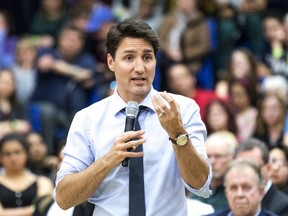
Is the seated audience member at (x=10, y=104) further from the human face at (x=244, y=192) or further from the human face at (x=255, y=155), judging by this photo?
the human face at (x=244, y=192)

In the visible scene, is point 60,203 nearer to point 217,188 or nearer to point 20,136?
point 217,188

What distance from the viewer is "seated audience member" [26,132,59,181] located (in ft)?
31.6

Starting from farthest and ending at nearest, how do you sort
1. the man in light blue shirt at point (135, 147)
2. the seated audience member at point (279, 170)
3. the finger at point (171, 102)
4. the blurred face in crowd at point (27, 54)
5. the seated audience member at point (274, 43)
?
the blurred face in crowd at point (27, 54) → the seated audience member at point (274, 43) → the seated audience member at point (279, 170) → the man in light blue shirt at point (135, 147) → the finger at point (171, 102)

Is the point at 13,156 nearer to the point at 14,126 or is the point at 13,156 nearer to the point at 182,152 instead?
the point at 14,126

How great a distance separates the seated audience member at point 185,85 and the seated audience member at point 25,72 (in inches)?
80.4

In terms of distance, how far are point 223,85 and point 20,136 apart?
10.6 feet

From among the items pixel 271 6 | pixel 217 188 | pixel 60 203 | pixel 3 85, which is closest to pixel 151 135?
pixel 60 203

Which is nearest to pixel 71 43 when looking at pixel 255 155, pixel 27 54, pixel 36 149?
pixel 27 54

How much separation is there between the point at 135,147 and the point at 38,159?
5.74 metres

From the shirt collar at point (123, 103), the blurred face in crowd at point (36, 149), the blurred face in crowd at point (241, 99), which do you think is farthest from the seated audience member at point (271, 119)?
the shirt collar at point (123, 103)

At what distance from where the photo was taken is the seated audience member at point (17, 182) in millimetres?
8547

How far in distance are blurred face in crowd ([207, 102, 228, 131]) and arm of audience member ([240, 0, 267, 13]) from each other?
312 centimetres

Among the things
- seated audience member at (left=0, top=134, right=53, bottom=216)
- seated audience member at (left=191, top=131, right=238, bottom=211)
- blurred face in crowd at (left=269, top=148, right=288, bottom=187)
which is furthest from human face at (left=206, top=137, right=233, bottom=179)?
seated audience member at (left=0, top=134, right=53, bottom=216)

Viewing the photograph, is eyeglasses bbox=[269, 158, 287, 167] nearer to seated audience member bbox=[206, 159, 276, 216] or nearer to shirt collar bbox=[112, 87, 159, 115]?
seated audience member bbox=[206, 159, 276, 216]
